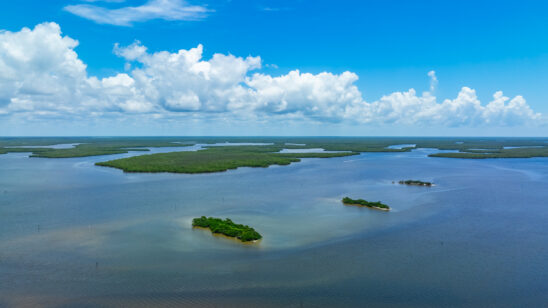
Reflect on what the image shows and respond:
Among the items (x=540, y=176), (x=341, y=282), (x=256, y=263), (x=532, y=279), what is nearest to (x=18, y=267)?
(x=256, y=263)

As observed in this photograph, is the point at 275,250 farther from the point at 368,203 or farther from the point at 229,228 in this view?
the point at 368,203

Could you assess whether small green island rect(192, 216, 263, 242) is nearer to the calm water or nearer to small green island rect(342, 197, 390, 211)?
the calm water

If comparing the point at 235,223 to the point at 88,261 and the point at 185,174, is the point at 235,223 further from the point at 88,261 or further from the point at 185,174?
the point at 185,174

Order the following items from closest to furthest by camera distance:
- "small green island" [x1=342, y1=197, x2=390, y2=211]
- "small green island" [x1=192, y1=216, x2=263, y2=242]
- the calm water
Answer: the calm water → "small green island" [x1=192, y1=216, x2=263, y2=242] → "small green island" [x1=342, y1=197, x2=390, y2=211]

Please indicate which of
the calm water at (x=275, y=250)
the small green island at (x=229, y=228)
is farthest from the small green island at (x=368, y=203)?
the small green island at (x=229, y=228)

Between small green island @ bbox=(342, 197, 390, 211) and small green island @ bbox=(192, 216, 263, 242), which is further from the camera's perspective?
small green island @ bbox=(342, 197, 390, 211)

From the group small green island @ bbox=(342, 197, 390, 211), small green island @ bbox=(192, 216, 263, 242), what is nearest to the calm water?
small green island @ bbox=(192, 216, 263, 242)
